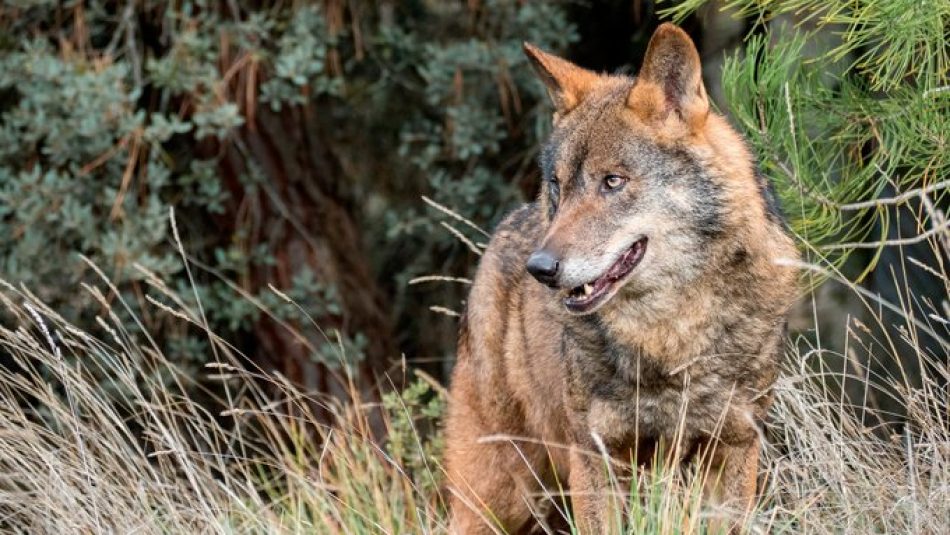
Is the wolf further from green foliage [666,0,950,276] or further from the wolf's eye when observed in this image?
green foliage [666,0,950,276]

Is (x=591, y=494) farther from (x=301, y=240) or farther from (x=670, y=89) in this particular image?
(x=301, y=240)

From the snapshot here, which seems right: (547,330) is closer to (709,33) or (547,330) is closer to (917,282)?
(917,282)

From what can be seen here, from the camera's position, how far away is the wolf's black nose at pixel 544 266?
3982 mm

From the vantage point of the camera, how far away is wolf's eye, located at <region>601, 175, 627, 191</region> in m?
4.19

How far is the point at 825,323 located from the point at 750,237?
3.88 m

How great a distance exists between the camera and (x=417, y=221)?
26.9 feet

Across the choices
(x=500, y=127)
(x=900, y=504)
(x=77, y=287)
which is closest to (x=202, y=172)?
(x=77, y=287)

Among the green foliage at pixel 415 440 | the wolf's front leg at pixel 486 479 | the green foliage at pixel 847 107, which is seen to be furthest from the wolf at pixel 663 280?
the green foliage at pixel 415 440

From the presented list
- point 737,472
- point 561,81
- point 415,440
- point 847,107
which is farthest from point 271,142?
point 737,472

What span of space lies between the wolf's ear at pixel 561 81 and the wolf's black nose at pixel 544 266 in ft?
2.58

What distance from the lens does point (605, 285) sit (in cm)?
407

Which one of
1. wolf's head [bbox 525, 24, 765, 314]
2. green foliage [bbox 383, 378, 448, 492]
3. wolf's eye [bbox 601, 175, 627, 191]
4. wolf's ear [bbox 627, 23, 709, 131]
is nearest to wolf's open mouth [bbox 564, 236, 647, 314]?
wolf's head [bbox 525, 24, 765, 314]

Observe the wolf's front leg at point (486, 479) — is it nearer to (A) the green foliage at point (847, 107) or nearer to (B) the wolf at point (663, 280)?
(B) the wolf at point (663, 280)

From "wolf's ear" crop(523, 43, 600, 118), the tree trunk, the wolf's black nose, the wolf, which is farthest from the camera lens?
the tree trunk
